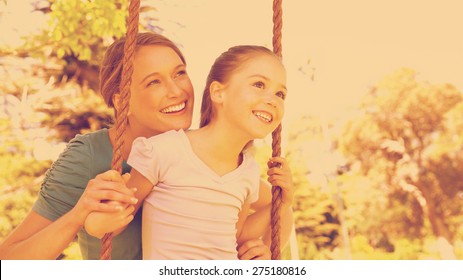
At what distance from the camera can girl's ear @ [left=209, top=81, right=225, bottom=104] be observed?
1.15m

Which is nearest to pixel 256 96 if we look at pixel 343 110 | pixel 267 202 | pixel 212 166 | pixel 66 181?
pixel 212 166

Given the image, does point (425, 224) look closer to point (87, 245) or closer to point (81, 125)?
point (81, 125)

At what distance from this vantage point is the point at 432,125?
6.06m

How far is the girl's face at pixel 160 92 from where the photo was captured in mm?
1207

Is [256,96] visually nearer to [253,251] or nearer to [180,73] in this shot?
[180,73]

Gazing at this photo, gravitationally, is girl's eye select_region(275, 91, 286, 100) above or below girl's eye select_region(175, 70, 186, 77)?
below

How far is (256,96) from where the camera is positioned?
111 cm

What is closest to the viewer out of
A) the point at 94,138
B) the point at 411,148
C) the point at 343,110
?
the point at 94,138

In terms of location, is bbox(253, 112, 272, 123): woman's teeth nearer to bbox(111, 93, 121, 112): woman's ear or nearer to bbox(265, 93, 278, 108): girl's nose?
bbox(265, 93, 278, 108): girl's nose

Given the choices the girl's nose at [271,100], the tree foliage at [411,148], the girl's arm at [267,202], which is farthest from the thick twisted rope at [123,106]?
the tree foliage at [411,148]

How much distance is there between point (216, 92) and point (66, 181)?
1.19ft

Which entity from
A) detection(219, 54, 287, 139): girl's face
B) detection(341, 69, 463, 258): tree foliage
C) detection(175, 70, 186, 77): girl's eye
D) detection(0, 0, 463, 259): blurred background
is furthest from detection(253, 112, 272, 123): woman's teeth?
detection(341, 69, 463, 258): tree foliage

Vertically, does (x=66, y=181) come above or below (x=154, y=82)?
below
